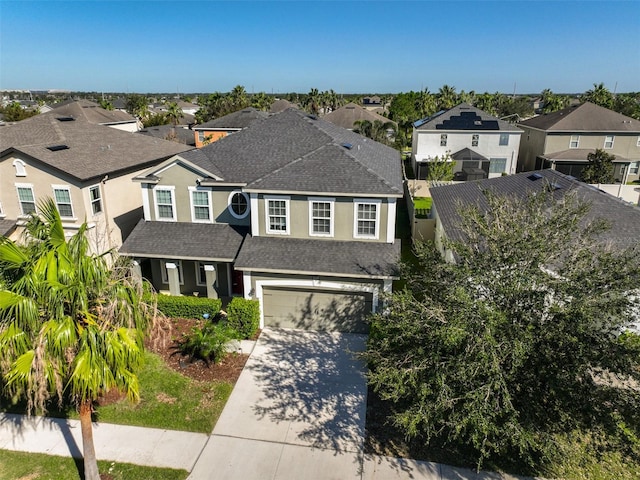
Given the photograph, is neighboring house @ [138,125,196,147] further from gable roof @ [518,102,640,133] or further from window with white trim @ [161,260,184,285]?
gable roof @ [518,102,640,133]

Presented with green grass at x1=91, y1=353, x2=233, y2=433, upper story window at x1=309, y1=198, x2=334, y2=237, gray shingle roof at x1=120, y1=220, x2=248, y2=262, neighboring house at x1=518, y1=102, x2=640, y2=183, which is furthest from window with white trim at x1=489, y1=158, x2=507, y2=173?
green grass at x1=91, y1=353, x2=233, y2=433

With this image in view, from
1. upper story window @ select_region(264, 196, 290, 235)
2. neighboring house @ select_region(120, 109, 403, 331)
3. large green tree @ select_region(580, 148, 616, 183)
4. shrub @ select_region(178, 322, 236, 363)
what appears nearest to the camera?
shrub @ select_region(178, 322, 236, 363)

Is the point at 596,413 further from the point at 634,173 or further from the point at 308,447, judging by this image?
the point at 634,173

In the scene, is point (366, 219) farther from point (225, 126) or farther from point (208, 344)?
point (225, 126)

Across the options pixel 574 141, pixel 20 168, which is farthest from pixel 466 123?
pixel 20 168

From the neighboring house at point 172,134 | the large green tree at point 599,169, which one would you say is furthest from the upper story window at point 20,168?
the large green tree at point 599,169
